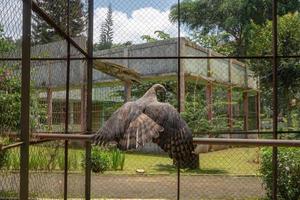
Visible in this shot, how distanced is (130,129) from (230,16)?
3033 cm

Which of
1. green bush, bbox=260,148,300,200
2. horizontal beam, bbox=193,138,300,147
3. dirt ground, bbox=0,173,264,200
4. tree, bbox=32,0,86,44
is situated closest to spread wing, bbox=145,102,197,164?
horizontal beam, bbox=193,138,300,147

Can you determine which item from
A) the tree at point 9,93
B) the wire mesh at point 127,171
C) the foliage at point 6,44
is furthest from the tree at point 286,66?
the foliage at point 6,44

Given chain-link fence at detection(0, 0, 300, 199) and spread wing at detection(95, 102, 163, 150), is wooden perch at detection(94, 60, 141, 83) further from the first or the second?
spread wing at detection(95, 102, 163, 150)

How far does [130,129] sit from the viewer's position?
369cm

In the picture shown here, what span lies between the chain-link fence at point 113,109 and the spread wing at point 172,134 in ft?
0.11

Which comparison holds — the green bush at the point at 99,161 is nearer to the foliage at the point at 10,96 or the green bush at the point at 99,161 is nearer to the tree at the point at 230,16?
the foliage at the point at 10,96

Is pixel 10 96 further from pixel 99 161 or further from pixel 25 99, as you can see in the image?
pixel 99 161

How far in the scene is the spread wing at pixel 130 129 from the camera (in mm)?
3608

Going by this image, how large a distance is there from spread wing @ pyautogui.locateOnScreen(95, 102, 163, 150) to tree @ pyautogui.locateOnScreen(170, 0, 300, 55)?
23.4 meters

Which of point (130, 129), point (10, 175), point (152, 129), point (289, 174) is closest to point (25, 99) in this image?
point (130, 129)

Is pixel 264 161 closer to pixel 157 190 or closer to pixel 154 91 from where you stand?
pixel 157 190

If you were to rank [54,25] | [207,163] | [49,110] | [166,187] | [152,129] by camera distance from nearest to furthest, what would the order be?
[152,129] < [54,25] < [49,110] < [166,187] < [207,163]

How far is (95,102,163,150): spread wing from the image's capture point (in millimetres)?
3608

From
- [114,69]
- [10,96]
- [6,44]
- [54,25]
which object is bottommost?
[10,96]
